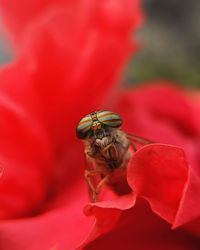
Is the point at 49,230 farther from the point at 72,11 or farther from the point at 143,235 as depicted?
the point at 72,11

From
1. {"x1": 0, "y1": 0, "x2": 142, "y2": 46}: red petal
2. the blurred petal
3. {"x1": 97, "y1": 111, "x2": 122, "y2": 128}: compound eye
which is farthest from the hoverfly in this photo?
{"x1": 0, "y1": 0, "x2": 142, "y2": 46}: red petal

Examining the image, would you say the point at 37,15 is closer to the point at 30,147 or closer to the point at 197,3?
the point at 30,147

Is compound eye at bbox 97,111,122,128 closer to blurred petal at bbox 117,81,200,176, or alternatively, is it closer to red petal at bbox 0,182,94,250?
red petal at bbox 0,182,94,250

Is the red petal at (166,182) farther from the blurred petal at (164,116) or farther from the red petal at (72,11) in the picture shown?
the red petal at (72,11)

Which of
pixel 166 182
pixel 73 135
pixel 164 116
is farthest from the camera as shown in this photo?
pixel 164 116

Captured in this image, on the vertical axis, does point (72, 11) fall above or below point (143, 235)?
above

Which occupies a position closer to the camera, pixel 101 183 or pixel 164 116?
pixel 101 183

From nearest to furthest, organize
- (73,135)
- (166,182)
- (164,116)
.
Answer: (166,182)
(73,135)
(164,116)

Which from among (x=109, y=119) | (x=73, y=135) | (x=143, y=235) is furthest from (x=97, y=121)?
(x=73, y=135)
